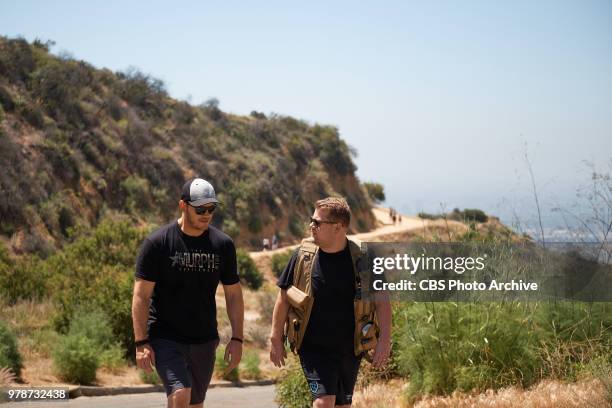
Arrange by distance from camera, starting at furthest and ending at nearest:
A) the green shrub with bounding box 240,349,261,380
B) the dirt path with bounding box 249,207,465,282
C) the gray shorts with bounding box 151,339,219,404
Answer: the dirt path with bounding box 249,207,465,282
the green shrub with bounding box 240,349,261,380
the gray shorts with bounding box 151,339,219,404

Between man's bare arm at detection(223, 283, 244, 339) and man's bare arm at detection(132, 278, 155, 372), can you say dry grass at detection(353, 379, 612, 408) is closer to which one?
man's bare arm at detection(223, 283, 244, 339)

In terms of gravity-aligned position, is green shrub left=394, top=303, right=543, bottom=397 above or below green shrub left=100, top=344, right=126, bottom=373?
above

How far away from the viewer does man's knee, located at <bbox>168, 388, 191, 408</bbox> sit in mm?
5547

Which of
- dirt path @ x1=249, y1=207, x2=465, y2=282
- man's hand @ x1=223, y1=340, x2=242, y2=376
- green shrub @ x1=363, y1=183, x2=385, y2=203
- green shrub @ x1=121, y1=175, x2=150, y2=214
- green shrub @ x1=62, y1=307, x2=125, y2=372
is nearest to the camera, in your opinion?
man's hand @ x1=223, y1=340, x2=242, y2=376

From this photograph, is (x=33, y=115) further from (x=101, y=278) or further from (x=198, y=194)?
(x=198, y=194)

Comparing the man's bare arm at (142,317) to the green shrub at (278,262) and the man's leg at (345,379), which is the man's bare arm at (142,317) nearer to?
the man's leg at (345,379)

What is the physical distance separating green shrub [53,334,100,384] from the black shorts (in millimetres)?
10427

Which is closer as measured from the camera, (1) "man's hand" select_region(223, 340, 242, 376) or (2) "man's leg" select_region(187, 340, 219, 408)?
(2) "man's leg" select_region(187, 340, 219, 408)

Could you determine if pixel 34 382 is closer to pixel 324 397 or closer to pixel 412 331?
pixel 412 331

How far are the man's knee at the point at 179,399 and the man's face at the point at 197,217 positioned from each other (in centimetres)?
111

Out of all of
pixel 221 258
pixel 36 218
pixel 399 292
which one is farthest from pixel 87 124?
pixel 221 258

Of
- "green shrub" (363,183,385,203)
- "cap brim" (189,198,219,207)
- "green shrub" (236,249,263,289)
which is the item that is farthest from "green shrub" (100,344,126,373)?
"green shrub" (363,183,385,203)

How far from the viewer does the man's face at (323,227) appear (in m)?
5.71

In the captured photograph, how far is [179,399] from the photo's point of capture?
5551 millimetres
